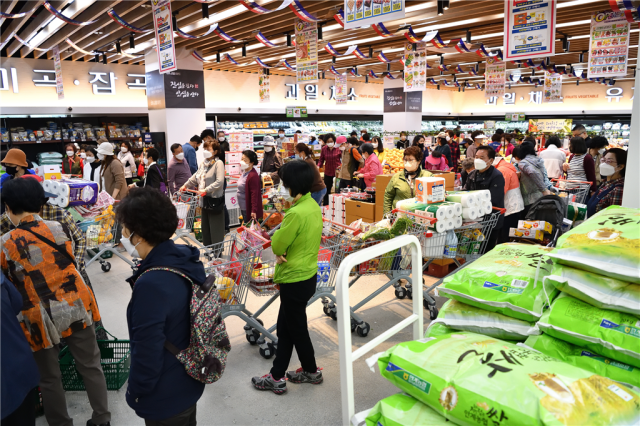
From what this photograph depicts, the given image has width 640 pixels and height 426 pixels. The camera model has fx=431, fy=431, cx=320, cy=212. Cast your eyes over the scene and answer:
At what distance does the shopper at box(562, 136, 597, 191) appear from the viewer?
6.55m

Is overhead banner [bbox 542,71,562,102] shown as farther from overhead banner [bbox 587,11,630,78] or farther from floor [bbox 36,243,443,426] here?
floor [bbox 36,243,443,426]

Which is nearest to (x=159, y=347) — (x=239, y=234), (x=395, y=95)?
(x=239, y=234)

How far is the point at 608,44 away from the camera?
25.9 ft

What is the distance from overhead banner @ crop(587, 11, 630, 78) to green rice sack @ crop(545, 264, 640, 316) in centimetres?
760

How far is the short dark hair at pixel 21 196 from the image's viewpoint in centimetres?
247

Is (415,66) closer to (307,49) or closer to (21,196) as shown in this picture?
(307,49)

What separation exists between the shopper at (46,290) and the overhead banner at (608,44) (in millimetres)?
8578

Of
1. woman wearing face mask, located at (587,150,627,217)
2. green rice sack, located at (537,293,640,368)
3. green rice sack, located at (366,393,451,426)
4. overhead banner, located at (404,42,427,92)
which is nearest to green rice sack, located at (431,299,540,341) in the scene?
green rice sack, located at (537,293,640,368)

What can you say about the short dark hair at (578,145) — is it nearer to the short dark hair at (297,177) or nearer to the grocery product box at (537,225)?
the grocery product box at (537,225)

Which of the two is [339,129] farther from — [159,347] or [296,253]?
[159,347]

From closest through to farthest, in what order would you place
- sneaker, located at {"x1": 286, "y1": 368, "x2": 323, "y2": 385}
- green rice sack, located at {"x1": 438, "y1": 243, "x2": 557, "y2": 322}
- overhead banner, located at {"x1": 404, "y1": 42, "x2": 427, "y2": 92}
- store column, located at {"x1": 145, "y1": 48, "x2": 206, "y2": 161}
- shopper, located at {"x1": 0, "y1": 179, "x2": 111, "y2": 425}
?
green rice sack, located at {"x1": 438, "y1": 243, "x2": 557, "y2": 322}, shopper, located at {"x1": 0, "y1": 179, "x2": 111, "y2": 425}, sneaker, located at {"x1": 286, "y1": 368, "x2": 323, "y2": 385}, overhead banner, located at {"x1": 404, "y1": 42, "x2": 427, "y2": 92}, store column, located at {"x1": 145, "y1": 48, "x2": 206, "y2": 161}

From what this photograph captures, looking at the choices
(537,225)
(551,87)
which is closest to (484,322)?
(537,225)

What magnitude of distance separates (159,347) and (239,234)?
217cm

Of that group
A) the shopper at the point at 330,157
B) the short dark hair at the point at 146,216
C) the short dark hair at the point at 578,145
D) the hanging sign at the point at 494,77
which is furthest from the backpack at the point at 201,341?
the hanging sign at the point at 494,77
